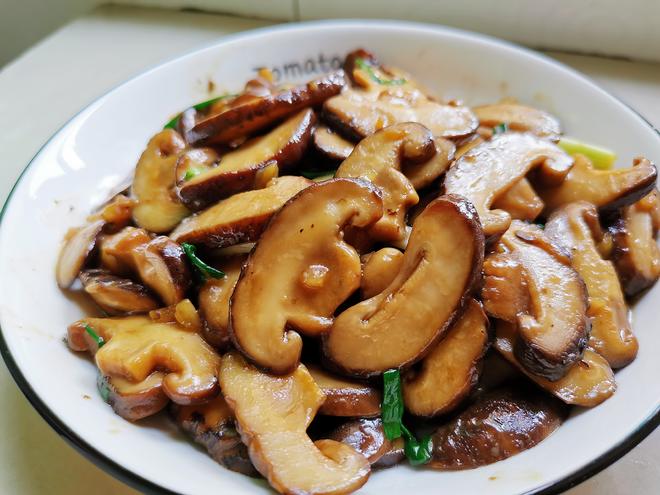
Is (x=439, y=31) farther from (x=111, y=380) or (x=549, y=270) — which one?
(x=111, y=380)

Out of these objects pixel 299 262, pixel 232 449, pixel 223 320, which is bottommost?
pixel 232 449

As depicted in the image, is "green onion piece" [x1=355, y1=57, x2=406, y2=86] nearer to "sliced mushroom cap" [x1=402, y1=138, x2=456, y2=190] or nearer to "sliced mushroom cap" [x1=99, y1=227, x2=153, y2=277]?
"sliced mushroom cap" [x1=402, y1=138, x2=456, y2=190]

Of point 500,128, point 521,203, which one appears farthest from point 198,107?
point 521,203

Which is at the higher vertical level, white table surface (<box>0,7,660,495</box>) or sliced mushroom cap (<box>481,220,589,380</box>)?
sliced mushroom cap (<box>481,220,589,380</box>)

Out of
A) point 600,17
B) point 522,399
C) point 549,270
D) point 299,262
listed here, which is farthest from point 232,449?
point 600,17

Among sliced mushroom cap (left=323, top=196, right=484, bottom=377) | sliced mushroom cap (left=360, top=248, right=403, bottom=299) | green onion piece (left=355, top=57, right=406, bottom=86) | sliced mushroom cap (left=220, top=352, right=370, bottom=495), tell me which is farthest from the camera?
green onion piece (left=355, top=57, right=406, bottom=86)

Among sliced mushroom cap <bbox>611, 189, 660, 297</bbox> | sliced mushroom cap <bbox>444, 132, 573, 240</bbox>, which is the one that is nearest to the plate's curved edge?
sliced mushroom cap <bbox>444, 132, 573, 240</bbox>
